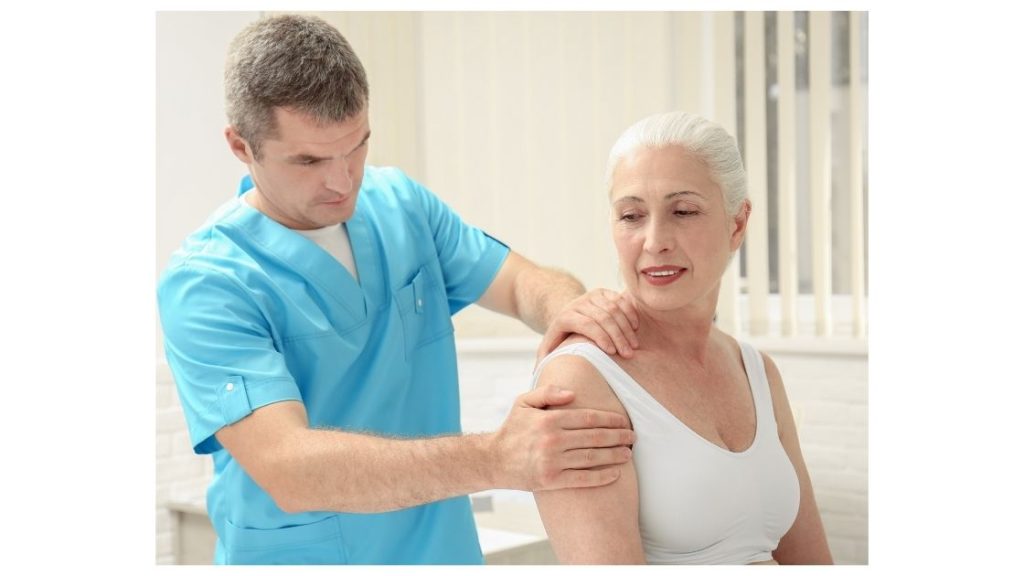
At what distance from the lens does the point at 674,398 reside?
140cm

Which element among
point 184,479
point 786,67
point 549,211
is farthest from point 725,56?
point 184,479

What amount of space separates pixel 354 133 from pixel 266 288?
0.31 meters

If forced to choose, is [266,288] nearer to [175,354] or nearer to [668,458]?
[175,354]

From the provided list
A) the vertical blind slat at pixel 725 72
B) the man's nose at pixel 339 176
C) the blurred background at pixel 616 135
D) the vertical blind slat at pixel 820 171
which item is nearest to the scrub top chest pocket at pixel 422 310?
the man's nose at pixel 339 176

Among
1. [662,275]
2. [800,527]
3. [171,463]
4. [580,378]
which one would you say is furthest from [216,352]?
[171,463]

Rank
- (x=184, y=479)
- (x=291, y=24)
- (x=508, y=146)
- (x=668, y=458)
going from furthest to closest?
(x=508, y=146), (x=184, y=479), (x=291, y=24), (x=668, y=458)

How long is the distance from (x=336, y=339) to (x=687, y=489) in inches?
26.6

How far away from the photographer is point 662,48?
12.7ft

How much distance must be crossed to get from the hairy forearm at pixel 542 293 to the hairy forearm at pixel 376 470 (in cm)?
47

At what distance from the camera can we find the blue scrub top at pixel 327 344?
5.07 ft

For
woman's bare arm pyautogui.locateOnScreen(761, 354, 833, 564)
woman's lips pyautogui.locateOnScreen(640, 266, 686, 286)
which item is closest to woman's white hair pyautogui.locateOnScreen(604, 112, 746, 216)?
woman's lips pyautogui.locateOnScreen(640, 266, 686, 286)

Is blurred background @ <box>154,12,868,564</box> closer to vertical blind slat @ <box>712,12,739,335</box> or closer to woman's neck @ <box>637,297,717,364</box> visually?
vertical blind slat @ <box>712,12,739,335</box>

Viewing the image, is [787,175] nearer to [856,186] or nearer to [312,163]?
[856,186]

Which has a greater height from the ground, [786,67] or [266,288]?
[786,67]
